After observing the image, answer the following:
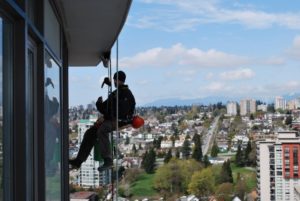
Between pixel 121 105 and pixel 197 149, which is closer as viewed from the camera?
pixel 121 105

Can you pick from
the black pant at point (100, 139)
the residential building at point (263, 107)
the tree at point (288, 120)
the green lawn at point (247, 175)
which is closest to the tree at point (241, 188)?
the green lawn at point (247, 175)

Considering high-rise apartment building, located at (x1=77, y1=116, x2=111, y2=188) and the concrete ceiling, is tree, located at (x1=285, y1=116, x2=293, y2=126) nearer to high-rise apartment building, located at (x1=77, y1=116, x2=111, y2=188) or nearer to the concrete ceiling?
high-rise apartment building, located at (x1=77, y1=116, x2=111, y2=188)

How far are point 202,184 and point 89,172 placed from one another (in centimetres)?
2639

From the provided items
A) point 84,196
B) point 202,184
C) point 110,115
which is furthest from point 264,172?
point 110,115

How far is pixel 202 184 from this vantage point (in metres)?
33.6

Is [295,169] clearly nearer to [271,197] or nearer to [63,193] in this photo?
[271,197]

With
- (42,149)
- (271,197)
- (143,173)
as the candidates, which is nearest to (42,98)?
(42,149)

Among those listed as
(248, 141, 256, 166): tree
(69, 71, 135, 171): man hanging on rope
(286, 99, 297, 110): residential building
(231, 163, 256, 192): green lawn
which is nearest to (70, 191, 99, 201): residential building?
(69, 71, 135, 171): man hanging on rope

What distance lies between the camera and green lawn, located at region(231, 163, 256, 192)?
124ft

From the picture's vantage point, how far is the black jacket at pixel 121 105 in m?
5.76

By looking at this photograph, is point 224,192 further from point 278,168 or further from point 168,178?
point 278,168

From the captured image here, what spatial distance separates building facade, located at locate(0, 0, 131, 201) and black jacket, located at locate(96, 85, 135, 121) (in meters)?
0.57

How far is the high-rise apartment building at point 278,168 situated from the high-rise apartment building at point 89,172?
29.5 metres

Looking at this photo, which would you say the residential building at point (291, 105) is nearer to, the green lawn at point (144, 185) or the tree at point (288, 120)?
the tree at point (288, 120)
